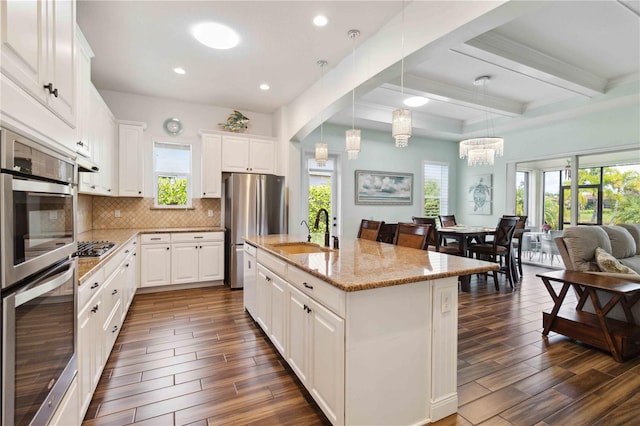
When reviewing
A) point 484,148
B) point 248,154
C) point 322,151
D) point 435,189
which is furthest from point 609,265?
point 248,154

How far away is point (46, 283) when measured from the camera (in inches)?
44.0

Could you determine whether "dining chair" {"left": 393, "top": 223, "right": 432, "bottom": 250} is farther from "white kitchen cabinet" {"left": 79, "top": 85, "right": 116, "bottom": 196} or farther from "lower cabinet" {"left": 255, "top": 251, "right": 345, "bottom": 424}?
"white kitchen cabinet" {"left": 79, "top": 85, "right": 116, "bottom": 196}

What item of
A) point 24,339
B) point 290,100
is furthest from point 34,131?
point 290,100

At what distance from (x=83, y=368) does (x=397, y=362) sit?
1716mm

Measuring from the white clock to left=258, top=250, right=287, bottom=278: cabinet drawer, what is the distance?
3.08 metres

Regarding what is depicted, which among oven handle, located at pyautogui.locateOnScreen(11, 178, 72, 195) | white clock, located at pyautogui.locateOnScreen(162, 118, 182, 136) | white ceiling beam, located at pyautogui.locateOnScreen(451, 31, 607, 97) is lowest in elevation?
oven handle, located at pyautogui.locateOnScreen(11, 178, 72, 195)

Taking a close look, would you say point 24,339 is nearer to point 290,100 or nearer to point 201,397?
point 201,397

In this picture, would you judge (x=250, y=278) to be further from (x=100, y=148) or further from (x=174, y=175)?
(x=174, y=175)

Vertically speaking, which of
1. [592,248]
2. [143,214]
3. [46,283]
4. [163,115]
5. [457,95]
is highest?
[457,95]

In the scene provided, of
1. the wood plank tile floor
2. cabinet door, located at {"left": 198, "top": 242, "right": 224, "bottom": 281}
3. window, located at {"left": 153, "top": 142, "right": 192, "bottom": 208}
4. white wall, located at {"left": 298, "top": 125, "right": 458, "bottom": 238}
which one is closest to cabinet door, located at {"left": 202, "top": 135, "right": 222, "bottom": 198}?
window, located at {"left": 153, "top": 142, "right": 192, "bottom": 208}

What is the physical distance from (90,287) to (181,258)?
279 centimetres

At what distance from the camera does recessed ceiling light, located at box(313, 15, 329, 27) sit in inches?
106

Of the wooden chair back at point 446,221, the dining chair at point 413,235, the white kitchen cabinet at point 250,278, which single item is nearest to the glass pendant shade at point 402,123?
the dining chair at point 413,235

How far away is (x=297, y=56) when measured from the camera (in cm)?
338
